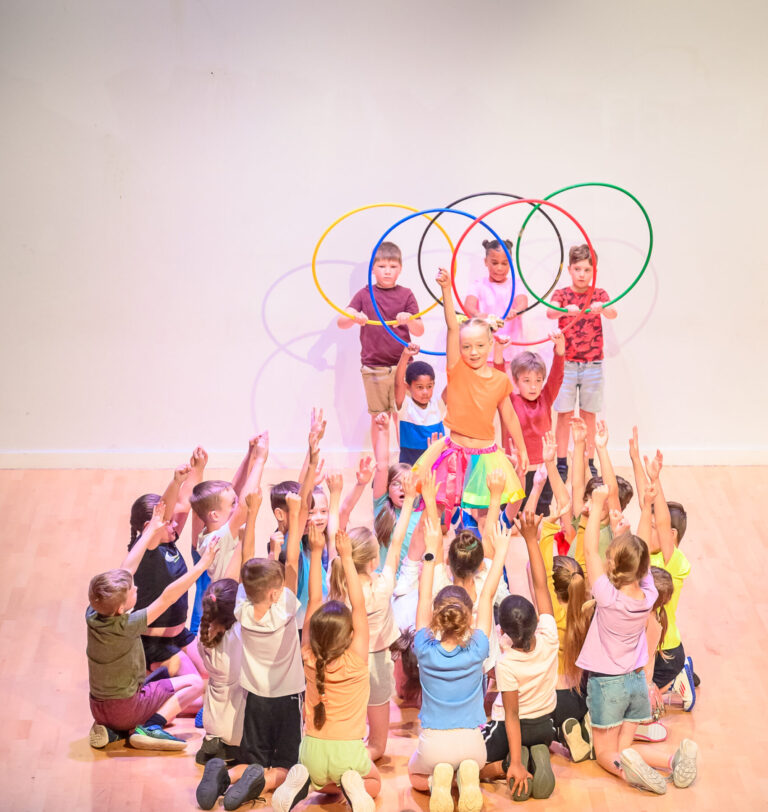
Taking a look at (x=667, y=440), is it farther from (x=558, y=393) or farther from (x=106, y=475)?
(x=106, y=475)

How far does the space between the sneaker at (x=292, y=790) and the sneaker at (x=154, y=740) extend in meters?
0.69

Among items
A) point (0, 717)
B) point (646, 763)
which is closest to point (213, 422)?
point (0, 717)

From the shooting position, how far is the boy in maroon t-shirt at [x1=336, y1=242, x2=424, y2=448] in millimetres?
6805

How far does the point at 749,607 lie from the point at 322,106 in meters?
4.21

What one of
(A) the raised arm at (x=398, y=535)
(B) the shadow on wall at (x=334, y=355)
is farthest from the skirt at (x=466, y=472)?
(B) the shadow on wall at (x=334, y=355)

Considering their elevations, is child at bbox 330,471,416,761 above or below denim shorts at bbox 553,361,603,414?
below

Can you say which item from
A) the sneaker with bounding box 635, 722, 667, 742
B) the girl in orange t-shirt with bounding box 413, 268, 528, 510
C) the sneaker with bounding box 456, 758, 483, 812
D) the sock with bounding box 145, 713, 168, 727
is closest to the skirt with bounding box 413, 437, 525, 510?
the girl in orange t-shirt with bounding box 413, 268, 528, 510

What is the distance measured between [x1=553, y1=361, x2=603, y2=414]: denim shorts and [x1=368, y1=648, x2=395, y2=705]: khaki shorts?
301cm

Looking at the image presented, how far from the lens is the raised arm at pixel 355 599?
4.06m

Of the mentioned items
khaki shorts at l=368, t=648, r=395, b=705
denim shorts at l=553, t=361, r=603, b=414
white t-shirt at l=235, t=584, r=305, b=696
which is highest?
denim shorts at l=553, t=361, r=603, b=414

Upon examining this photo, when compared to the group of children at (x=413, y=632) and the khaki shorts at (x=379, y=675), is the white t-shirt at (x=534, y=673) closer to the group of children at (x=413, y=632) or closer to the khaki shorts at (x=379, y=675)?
the group of children at (x=413, y=632)

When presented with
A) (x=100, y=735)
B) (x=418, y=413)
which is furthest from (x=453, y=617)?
(x=418, y=413)

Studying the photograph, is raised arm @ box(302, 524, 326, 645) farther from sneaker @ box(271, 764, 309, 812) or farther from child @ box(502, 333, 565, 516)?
child @ box(502, 333, 565, 516)

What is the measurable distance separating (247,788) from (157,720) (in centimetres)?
71
